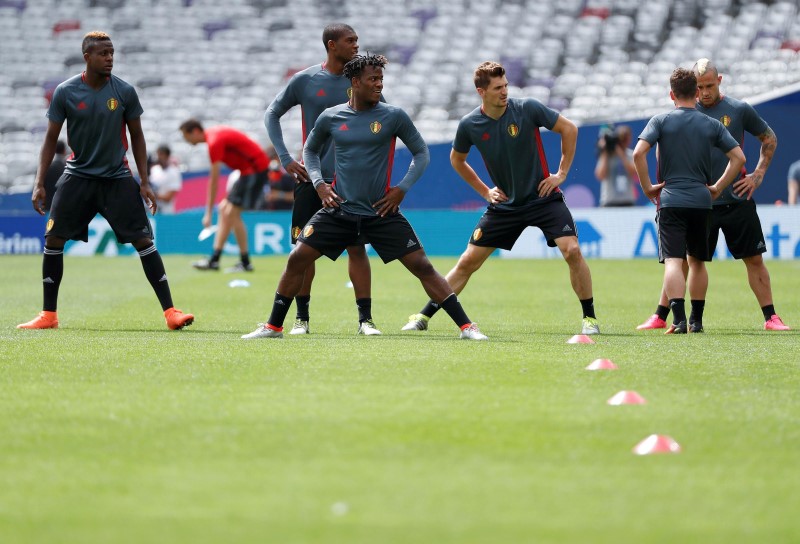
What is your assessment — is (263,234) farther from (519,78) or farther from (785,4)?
(785,4)

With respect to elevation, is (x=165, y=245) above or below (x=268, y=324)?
below

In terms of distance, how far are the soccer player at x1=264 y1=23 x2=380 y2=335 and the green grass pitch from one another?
485mm

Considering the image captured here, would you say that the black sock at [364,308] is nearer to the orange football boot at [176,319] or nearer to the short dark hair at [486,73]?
the orange football boot at [176,319]

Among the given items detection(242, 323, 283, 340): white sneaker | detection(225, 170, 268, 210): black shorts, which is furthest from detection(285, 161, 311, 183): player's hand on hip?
detection(225, 170, 268, 210): black shorts

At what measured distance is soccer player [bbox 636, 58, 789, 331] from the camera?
10391 millimetres

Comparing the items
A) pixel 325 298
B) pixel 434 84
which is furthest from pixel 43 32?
pixel 325 298

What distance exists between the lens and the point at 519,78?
30672 mm

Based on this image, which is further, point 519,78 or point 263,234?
point 519,78

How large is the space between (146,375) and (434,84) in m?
24.3

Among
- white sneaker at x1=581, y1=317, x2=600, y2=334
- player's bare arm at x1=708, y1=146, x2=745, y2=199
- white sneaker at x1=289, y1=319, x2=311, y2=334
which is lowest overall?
white sneaker at x1=289, y1=319, x2=311, y2=334

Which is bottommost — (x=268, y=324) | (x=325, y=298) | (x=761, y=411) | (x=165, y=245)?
(x=165, y=245)

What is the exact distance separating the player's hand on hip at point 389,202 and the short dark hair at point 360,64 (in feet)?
2.73

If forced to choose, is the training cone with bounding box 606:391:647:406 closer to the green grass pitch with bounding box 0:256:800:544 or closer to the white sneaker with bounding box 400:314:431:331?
the green grass pitch with bounding box 0:256:800:544

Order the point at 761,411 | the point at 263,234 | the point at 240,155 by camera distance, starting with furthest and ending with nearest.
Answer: the point at 263,234 → the point at 240,155 → the point at 761,411
